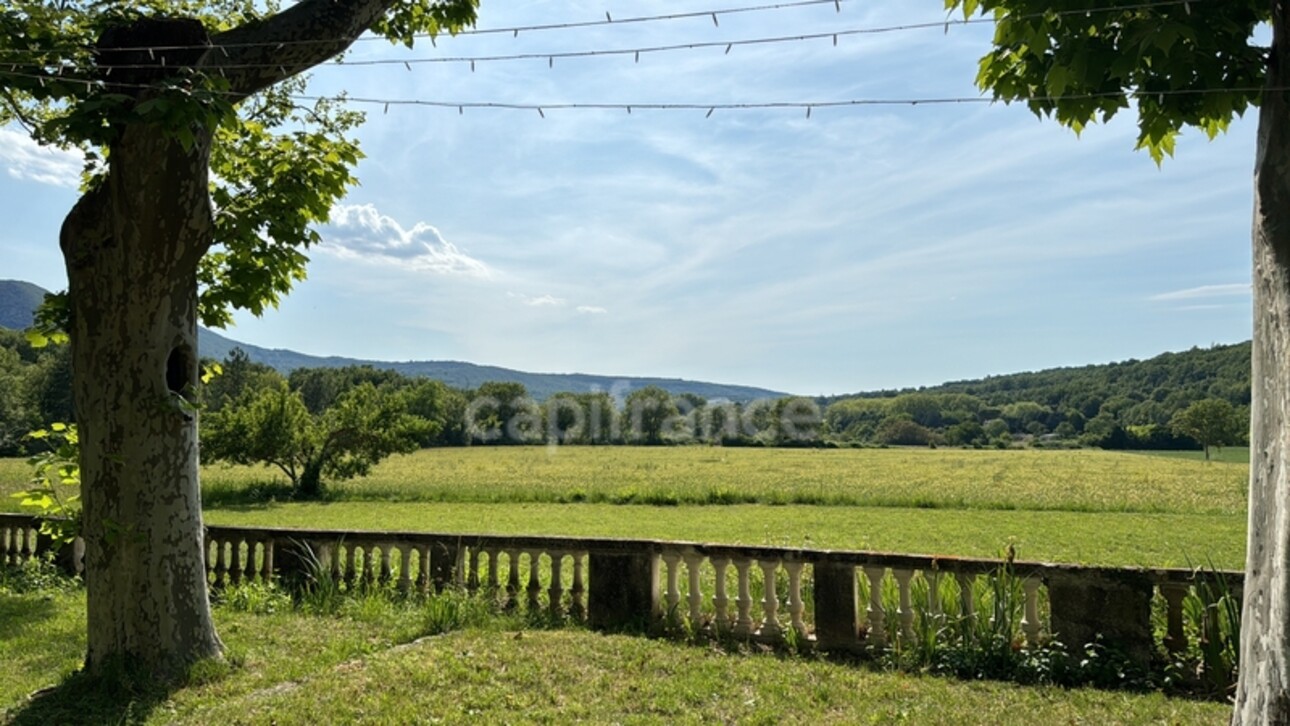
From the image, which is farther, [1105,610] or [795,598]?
[795,598]

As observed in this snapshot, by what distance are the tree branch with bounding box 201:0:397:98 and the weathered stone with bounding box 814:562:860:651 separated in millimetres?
5799

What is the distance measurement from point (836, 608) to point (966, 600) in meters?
1.00

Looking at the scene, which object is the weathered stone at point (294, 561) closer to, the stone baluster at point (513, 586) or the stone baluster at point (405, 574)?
the stone baluster at point (405, 574)

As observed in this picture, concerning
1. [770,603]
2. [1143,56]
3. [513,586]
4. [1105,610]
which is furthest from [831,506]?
[1143,56]

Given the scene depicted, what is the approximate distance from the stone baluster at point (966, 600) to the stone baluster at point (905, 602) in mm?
A: 374

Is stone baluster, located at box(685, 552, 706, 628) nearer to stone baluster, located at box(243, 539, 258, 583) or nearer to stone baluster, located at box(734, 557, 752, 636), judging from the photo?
stone baluster, located at box(734, 557, 752, 636)

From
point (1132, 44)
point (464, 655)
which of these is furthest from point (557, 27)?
point (464, 655)

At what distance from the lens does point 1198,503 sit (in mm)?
30734

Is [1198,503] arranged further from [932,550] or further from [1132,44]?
[1132,44]

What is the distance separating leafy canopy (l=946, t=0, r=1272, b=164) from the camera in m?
3.74

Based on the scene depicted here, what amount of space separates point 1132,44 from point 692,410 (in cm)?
10081

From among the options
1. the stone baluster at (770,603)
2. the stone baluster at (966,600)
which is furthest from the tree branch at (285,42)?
the stone baluster at (966,600)

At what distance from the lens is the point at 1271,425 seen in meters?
3.38

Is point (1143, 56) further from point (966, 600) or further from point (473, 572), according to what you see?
point (473, 572)
